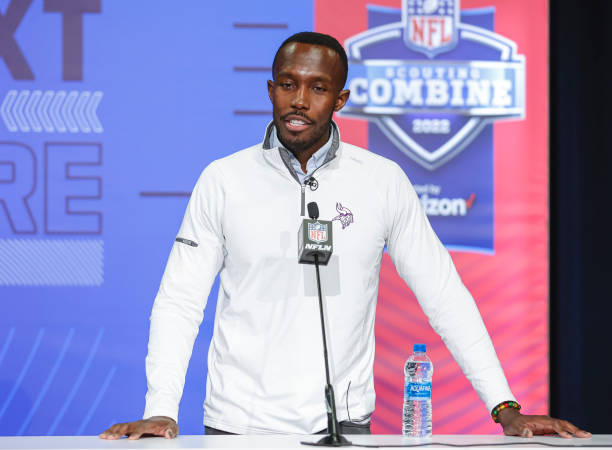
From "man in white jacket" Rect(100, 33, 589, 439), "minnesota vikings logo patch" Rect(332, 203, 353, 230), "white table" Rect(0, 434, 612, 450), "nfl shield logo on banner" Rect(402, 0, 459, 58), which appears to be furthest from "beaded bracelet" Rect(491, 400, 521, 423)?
"nfl shield logo on banner" Rect(402, 0, 459, 58)

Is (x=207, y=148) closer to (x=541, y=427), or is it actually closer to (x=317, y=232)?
(x=317, y=232)

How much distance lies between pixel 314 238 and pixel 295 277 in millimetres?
404

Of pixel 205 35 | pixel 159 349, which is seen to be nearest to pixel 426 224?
pixel 159 349

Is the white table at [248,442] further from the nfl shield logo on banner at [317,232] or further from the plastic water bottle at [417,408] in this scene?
the nfl shield logo on banner at [317,232]

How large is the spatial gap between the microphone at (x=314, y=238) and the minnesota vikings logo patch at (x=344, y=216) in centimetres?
45

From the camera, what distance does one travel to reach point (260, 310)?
6.99 feet

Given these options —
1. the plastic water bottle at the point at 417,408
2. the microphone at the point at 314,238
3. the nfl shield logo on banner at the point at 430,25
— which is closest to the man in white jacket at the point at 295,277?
the plastic water bottle at the point at 417,408

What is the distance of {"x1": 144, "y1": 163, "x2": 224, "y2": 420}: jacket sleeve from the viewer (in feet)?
6.47

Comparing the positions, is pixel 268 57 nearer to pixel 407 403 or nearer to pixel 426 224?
pixel 426 224

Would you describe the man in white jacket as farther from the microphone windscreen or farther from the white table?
the microphone windscreen

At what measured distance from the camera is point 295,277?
2.14 meters

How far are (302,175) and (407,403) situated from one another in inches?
27.1

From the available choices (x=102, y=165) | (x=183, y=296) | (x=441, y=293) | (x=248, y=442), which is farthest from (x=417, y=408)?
(x=102, y=165)
